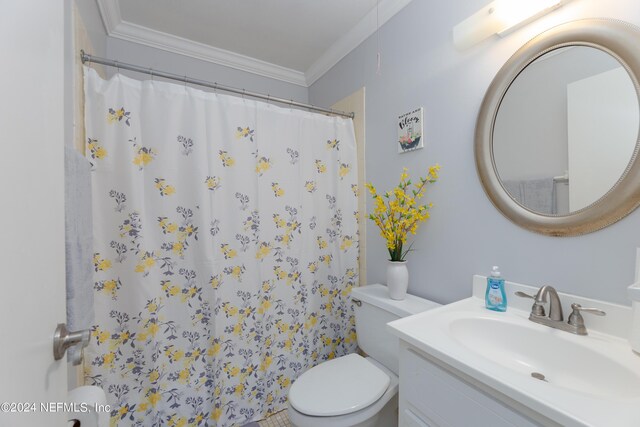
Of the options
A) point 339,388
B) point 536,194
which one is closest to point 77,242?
point 339,388

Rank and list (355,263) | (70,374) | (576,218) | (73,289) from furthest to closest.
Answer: (355,263)
(70,374)
(576,218)
(73,289)

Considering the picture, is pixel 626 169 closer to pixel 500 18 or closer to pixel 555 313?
pixel 555 313

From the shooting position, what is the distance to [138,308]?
1245 millimetres

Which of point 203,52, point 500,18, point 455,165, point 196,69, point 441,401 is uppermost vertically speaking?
point 203,52

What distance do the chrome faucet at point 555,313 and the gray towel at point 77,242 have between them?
1.39m

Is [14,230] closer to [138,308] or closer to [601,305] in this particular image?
[138,308]

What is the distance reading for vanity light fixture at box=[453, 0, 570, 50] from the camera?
930mm

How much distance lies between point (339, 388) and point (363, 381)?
0.12 metres

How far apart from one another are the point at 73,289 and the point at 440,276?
1420 mm

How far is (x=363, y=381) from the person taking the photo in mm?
1189

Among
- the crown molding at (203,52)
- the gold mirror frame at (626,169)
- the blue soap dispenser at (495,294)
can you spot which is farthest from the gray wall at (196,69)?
the blue soap dispenser at (495,294)

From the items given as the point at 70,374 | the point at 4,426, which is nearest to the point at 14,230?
the point at 4,426

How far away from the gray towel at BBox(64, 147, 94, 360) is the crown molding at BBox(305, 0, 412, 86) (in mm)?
1684

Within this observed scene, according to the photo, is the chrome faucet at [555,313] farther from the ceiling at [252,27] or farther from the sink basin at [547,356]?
the ceiling at [252,27]
